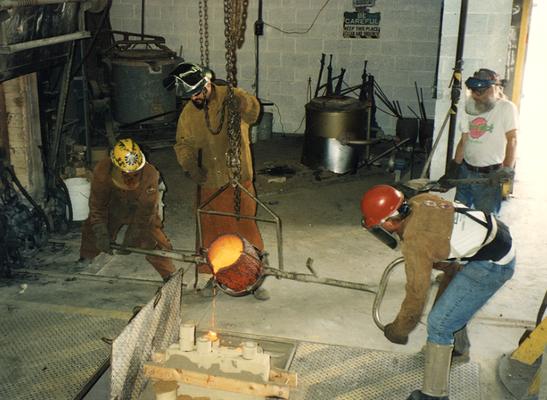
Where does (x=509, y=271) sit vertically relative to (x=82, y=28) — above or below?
below

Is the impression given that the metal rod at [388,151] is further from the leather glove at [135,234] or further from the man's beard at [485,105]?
the leather glove at [135,234]

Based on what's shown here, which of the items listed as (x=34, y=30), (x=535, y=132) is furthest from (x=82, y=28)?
(x=535, y=132)

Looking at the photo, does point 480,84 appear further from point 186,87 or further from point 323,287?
point 186,87

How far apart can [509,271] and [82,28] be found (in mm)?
5450

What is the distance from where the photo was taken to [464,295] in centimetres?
388

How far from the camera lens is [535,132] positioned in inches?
474

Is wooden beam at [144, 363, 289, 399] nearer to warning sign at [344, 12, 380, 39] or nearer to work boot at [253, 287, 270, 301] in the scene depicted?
work boot at [253, 287, 270, 301]

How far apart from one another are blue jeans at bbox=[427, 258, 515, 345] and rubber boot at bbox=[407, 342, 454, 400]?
1.9 inches

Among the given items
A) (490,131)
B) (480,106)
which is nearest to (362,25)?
(480,106)

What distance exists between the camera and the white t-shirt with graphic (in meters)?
5.79

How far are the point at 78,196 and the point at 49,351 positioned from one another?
2720 millimetres

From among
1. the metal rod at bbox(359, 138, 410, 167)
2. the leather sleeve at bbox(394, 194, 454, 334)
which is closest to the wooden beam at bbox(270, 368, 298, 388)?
the leather sleeve at bbox(394, 194, 454, 334)

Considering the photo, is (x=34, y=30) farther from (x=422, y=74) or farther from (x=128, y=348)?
(x=422, y=74)

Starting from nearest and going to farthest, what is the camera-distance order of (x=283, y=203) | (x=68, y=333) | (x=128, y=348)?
(x=128, y=348)
(x=68, y=333)
(x=283, y=203)
